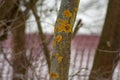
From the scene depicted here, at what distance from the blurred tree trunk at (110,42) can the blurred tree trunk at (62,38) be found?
2.65 metres

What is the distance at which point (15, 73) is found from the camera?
5184 millimetres

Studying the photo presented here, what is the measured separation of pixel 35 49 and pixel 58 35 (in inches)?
110

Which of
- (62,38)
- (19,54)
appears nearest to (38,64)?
(19,54)

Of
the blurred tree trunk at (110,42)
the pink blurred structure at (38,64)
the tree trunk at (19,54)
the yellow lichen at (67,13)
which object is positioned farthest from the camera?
the blurred tree trunk at (110,42)

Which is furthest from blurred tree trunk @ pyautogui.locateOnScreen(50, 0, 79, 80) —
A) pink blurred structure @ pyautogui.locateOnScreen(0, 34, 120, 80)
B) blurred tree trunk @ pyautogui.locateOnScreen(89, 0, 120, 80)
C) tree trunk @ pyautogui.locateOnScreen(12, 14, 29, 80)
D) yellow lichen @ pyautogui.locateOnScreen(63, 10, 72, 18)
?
blurred tree trunk @ pyautogui.locateOnScreen(89, 0, 120, 80)

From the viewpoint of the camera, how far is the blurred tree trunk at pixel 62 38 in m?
2.24

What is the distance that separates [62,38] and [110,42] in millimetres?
2962

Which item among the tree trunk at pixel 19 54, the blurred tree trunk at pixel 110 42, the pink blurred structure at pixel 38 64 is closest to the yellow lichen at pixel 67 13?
the pink blurred structure at pixel 38 64

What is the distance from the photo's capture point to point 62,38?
2.24 meters

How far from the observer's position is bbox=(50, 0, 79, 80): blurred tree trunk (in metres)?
2.24

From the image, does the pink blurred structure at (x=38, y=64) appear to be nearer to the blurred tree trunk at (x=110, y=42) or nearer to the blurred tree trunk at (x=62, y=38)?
the blurred tree trunk at (x=110, y=42)

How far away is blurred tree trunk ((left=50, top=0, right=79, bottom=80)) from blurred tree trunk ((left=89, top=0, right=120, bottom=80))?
2647 mm

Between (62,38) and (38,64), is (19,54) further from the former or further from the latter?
(62,38)

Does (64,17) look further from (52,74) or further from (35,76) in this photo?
(35,76)
